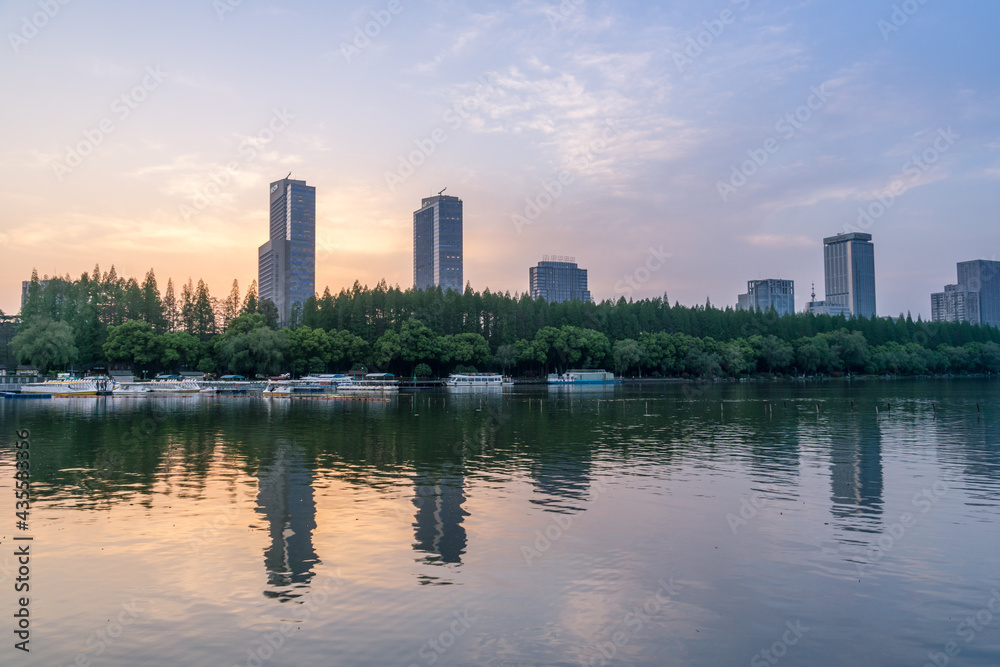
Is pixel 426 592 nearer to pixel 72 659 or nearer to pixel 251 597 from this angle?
pixel 251 597

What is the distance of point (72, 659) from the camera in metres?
13.5

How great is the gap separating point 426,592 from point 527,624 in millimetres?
3100

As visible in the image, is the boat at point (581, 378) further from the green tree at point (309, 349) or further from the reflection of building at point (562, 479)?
the reflection of building at point (562, 479)

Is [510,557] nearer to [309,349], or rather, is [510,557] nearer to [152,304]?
[309,349]

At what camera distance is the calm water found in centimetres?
1404

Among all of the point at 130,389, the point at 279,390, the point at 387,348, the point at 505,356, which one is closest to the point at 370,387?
the point at 279,390

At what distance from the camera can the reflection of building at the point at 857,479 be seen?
24841 millimetres

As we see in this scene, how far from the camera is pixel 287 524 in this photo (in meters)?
23.7

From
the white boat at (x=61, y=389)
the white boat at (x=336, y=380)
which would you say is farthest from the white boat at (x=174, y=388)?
the white boat at (x=336, y=380)

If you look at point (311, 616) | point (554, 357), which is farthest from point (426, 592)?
point (554, 357)

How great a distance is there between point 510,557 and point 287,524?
29.1 feet

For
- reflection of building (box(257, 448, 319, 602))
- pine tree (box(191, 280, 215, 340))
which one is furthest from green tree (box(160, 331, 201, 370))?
reflection of building (box(257, 448, 319, 602))

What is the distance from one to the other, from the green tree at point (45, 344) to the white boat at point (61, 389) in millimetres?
25444

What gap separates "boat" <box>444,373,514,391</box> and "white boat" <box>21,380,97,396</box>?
7466 cm
